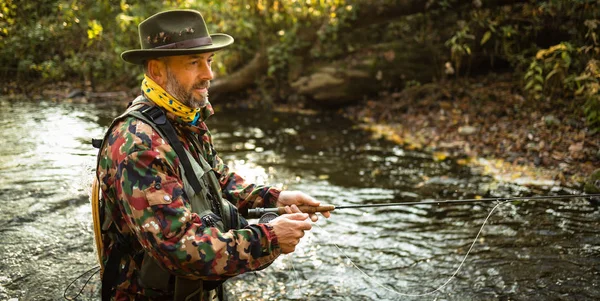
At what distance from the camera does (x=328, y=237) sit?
18.9 feet

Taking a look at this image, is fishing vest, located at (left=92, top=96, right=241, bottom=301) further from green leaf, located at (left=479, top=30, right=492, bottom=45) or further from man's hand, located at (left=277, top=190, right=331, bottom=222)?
green leaf, located at (left=479, top=30, right=492, bottom=45)

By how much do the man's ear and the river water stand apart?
3.87 feet

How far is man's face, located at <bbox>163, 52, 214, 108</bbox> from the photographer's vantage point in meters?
2.65

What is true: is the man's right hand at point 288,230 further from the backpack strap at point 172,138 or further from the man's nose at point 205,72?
the man's nose at point 205,72

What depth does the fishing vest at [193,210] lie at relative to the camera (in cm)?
246

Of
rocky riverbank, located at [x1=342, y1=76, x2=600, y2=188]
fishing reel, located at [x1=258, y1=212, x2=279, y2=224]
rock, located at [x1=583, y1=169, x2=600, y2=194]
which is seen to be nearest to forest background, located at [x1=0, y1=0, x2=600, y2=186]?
rocky riverbank, located at [x1=342, y1=76, x2=600, y2=188]

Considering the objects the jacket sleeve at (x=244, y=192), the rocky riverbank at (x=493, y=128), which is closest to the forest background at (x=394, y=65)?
the rocky riverbank at (x=493, y=128)

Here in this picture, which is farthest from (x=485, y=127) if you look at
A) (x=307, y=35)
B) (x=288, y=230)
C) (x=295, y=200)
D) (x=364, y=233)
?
(x=288, y=230)

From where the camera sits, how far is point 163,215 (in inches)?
88.1

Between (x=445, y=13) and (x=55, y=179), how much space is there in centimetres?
1126

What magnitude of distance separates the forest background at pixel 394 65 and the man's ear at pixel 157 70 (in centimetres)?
666

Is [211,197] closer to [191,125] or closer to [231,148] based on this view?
[191,125]

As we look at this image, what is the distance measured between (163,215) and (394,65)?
39.1 feet

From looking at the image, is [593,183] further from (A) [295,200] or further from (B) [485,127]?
(A) [295,200]
